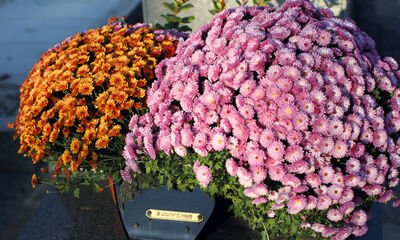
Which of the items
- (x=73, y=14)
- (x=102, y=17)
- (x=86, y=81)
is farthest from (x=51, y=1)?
(x=86, y=81)

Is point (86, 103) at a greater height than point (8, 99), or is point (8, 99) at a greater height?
point (86, 103)

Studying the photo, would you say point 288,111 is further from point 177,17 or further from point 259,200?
point 177,17

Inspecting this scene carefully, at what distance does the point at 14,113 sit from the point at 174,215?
253 centimetres

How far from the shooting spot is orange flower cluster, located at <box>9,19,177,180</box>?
6.31 ft

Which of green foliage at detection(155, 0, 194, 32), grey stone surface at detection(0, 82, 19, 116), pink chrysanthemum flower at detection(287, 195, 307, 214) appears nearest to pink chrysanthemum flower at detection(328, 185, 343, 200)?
pink chrysanthemum flower at detection(287, 195, 307, 214)

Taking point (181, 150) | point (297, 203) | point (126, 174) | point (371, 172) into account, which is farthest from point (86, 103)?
point (371, 172)

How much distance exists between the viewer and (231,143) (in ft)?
5.51

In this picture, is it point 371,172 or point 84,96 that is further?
point 84,96

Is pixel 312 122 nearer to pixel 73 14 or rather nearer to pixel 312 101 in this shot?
pixel 312 101

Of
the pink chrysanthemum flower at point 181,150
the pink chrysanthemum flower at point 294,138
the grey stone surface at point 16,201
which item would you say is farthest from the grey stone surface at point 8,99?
the pink chrysanthemum flower at point 294,138

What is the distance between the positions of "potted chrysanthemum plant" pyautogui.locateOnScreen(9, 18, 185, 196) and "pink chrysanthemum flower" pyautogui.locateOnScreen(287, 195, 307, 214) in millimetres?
798

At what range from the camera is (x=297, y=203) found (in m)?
1.63

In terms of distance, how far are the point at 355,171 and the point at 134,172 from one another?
929 mm

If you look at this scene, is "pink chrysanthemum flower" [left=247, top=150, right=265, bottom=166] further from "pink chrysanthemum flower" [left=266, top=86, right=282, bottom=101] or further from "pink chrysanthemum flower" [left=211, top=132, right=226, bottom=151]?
"pink chrysanthemum flower" [left=266, top=86, right=282, bottom=101]
